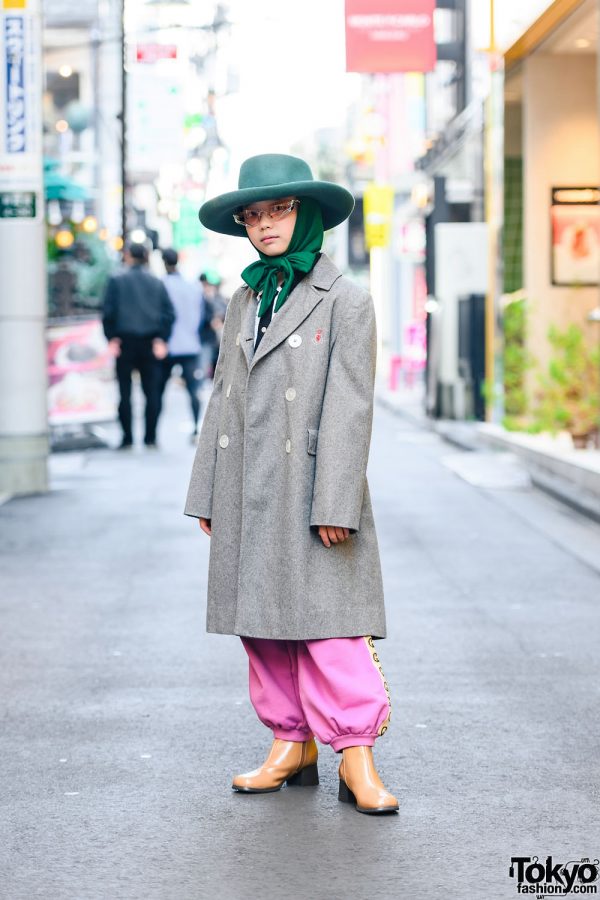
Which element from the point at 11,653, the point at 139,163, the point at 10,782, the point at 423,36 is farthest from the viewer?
the point at 139,163

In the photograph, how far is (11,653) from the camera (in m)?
6.95

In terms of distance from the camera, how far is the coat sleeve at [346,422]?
4441 mm

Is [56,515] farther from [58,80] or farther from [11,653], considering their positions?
[58,80]

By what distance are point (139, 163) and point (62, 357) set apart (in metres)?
14.5

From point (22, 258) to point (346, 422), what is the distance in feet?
28.1

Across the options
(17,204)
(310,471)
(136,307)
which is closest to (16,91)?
(17,204)

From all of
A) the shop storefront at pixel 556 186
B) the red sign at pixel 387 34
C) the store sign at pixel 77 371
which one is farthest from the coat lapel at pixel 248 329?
the shop storefront at pixel 556 186

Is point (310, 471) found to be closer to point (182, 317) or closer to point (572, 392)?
point (572, 392)

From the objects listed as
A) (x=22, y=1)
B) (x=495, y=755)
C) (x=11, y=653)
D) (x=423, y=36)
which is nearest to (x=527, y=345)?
(x=423, y=36)

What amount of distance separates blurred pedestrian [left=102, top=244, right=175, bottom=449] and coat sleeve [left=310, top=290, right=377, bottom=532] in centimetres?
1183

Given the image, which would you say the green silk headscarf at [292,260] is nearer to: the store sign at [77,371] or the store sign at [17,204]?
the store sign at [17,204]

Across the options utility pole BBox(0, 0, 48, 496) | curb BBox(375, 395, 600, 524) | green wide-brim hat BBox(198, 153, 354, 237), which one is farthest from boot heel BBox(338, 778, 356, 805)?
utility pole BBox(0, 0, 48, 496)

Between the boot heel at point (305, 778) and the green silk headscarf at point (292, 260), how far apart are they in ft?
4.28

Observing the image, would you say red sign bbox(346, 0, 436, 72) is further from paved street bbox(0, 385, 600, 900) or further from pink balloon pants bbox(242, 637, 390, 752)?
pink balloon pants bbox(242, 637, 390, 752)
